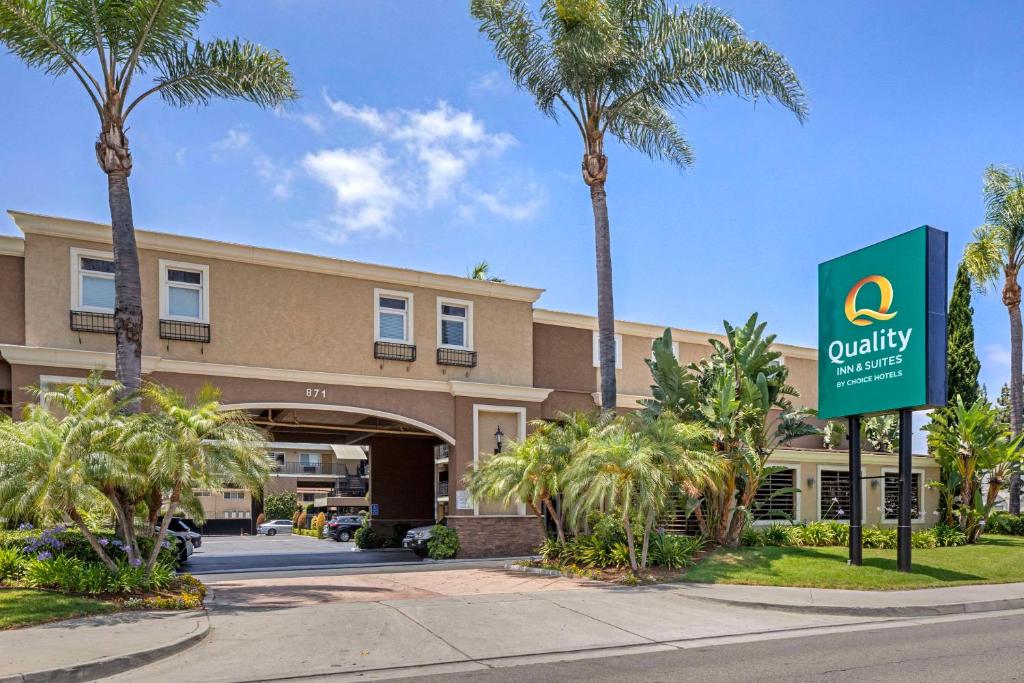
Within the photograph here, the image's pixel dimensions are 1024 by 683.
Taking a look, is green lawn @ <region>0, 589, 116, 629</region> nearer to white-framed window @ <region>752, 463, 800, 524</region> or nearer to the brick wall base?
the brick wall base

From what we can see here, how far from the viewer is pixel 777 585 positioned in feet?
56.6

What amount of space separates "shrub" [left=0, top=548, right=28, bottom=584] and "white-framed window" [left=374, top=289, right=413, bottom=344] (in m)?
11.9

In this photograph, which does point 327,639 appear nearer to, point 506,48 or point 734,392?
point 734,392

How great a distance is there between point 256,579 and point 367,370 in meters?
7.00

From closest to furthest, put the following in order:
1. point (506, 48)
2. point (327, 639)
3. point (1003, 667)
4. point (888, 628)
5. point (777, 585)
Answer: point (1003, 667) → point (327, 639) → point (888, 628) → point (777, 585) → point (506, 48)

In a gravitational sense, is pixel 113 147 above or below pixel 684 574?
above

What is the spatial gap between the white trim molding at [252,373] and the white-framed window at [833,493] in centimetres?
1007

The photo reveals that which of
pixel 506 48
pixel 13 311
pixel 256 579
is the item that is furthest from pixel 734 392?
pixel 13 311

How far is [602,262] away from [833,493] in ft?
43.7

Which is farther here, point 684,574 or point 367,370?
point 367,370

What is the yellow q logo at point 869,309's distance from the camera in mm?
18547

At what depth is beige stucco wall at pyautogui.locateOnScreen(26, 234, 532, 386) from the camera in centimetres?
2089

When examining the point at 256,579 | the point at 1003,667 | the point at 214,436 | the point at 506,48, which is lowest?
the point at 256,579

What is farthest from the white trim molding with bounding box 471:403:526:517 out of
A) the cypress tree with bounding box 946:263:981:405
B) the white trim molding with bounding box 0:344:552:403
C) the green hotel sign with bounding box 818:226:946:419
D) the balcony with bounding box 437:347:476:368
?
the cypress tree with bounding box 946:263:981:405
